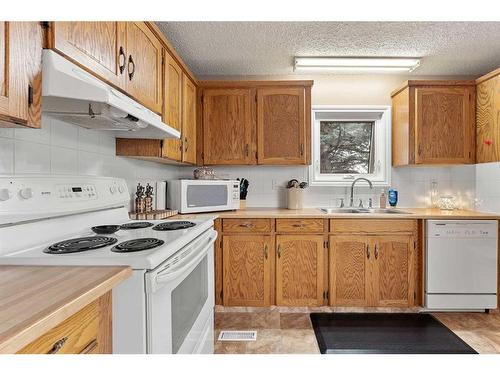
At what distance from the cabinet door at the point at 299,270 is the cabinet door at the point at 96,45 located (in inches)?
69.5

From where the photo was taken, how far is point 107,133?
6.64 feet

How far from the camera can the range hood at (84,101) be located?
1.08 metres

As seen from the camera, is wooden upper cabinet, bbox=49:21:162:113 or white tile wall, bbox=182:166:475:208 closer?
wooden upper cabinet, bbox=49:21:162:113

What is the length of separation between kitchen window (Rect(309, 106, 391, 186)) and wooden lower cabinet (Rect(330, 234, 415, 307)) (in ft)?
2.63

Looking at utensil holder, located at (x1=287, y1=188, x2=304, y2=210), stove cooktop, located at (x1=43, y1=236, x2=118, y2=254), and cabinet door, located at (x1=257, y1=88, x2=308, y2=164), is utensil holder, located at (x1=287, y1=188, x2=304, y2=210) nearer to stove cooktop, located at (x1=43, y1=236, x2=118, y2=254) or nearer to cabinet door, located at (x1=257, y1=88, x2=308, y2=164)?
cabinet door, located at (x1=257, y1=88, x2=308, y2=164)

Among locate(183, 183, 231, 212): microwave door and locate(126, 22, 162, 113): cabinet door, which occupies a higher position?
locate(126, 22, 162, 113): cabinet door

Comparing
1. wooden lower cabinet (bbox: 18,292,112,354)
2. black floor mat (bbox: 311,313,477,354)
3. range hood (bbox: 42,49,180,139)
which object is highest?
range hood (bbox: 42,49,180,139)

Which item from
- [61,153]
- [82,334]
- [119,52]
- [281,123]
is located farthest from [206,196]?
[82,334]

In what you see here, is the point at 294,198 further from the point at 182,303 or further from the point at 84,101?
the point at 84,101

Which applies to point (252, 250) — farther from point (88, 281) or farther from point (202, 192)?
point (88, 281)

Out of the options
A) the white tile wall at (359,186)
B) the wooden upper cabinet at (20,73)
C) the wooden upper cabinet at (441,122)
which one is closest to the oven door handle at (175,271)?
the wooden upper cabinet at (20,73)

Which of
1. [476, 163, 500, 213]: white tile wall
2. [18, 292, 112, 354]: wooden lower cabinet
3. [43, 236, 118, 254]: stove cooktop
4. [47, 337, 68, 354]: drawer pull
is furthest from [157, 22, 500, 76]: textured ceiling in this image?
[47, 337, 68, 354]: drawer pull

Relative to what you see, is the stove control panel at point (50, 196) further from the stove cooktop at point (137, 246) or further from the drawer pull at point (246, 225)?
the drawer pull at point (246, 225)

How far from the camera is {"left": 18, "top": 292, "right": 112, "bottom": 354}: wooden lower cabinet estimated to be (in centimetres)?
66
